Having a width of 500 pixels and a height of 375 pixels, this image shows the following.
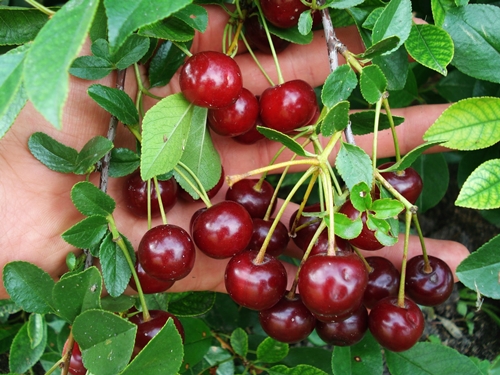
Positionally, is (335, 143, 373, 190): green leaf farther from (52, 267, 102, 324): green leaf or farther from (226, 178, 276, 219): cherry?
(52, 267, 102, 324): green leaf

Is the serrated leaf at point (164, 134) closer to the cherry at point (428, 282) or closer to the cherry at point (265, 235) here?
the cherry at point (265, 235)

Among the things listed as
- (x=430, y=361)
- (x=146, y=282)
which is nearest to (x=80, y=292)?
(x=146, y=282)

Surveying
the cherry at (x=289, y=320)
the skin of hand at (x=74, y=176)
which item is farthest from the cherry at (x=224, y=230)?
the skin of hand at (x=74, y=176)

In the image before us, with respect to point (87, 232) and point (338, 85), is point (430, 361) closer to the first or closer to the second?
point (338, 85)

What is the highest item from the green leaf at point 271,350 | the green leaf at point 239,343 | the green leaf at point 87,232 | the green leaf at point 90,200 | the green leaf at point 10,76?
the green leaf at point 10,76

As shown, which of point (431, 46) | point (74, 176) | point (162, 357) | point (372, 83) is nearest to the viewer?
point (162, 357)

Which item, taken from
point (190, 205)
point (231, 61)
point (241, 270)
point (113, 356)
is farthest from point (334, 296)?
point (190, 205)
